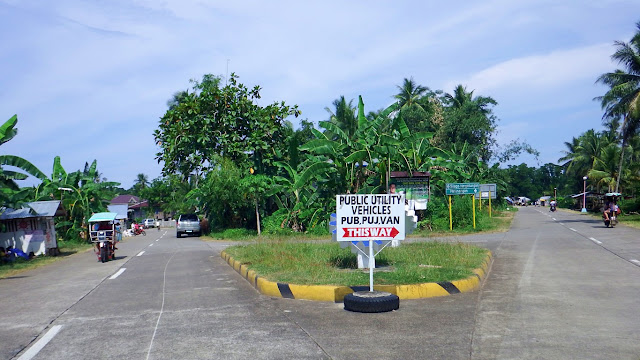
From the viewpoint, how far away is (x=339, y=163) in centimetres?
2742

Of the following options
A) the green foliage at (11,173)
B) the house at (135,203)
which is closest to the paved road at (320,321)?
the green foliage at (11,173)

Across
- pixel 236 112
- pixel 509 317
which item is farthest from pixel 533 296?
pixel 236 112

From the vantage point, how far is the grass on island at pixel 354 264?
10141mm

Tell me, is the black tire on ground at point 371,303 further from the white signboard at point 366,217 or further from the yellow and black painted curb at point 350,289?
the white signboard at point 366,217

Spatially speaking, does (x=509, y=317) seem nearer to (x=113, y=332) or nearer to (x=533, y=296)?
(x=533, y=296)

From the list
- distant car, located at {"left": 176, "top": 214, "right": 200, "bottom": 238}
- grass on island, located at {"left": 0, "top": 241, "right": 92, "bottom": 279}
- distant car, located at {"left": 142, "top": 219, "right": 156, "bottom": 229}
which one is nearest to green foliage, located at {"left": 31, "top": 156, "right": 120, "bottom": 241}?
distant car, located at {"left": 176, "top": 214, "right": 200, "bottom": 238}

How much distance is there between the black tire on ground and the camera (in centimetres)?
803

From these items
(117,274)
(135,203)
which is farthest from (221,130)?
(135,203)

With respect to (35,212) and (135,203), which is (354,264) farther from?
(135,203)

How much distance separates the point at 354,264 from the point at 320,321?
4.94 metres

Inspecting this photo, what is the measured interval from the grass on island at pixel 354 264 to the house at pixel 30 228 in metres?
11.1

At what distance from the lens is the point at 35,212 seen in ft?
74.1

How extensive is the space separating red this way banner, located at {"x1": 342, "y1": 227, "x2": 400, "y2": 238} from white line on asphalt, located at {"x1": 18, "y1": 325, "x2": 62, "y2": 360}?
4.55 m

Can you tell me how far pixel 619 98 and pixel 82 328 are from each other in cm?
3574
